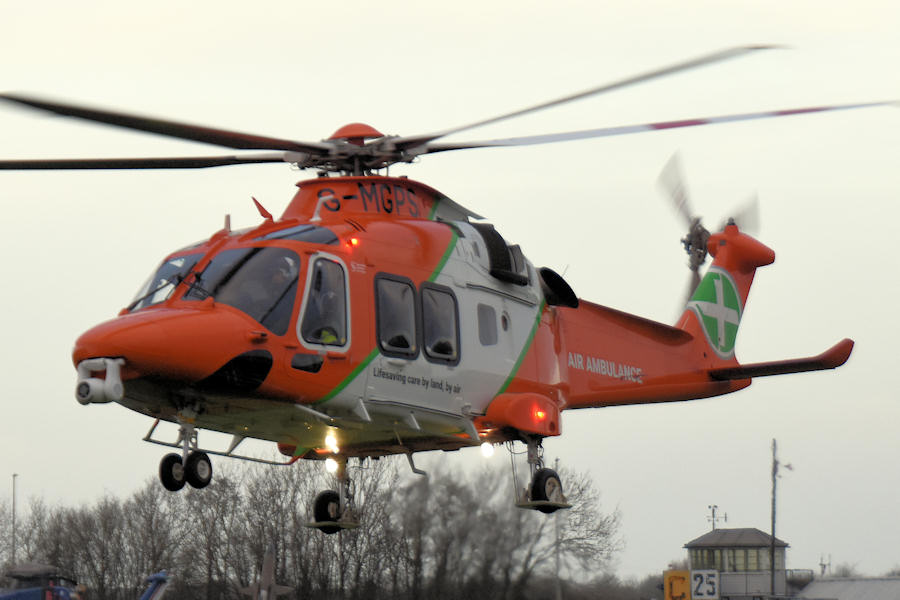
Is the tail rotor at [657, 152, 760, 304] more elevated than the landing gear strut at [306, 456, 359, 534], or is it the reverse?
the tail rotor at [657, 152, 760, 304]

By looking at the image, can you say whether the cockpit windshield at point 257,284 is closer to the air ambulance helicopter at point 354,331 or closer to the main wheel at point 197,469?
the air ambulance helicopter at point 354,331

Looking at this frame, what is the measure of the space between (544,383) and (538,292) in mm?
1201

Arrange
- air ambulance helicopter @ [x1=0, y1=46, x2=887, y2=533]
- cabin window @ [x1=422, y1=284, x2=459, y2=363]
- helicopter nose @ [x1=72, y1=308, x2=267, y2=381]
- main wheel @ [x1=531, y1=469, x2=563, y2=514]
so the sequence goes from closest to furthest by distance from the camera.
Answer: helicopter nose @ [x1=72, y1=308, x2=267, y2=381], air ambulance helicopter @ [x1=0, y1=46, x2=887, y2=533], cabin window @ [x1=422, y1=284, x2=459, y2=363], main wheel @ [x1=531, y1=469, x2=563, y2=514]

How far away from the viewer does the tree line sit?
2162 centimetres

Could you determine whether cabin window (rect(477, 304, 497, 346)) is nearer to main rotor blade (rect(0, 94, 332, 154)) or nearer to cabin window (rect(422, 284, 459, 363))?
cabin window (rect(422, 284, 459, 363))

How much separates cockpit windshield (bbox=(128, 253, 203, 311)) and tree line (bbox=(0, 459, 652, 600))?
5109 millimetres

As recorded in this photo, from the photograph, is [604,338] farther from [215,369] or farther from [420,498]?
[215,369]

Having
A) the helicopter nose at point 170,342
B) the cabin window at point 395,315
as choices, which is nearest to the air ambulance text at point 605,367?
the cabin window at point 395,315

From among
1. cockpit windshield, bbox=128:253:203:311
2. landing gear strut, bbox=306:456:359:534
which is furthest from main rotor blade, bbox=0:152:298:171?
landing gear strut, bbox=306:456:359:534

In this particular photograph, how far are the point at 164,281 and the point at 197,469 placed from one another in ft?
6.64

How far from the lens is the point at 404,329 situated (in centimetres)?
1503

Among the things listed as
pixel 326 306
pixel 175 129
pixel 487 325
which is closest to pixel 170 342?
pixel 326 306

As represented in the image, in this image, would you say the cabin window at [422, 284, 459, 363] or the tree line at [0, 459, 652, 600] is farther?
the tree line at [0, 459, 652, 600]

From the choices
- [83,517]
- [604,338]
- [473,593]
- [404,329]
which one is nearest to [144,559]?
[83,517]
